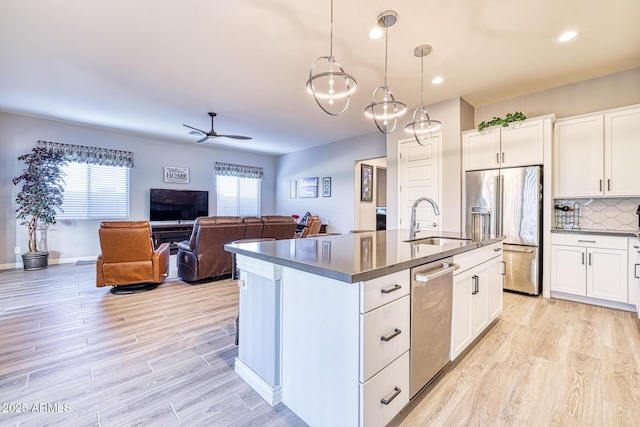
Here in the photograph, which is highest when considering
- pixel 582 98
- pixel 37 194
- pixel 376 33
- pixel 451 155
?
pixel 376 33

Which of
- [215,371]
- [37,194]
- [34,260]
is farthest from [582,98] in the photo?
[34,260]

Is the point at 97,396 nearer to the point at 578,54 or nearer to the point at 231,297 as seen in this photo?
the point at 231,297

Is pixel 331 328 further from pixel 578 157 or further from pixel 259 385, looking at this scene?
pixel 578 157

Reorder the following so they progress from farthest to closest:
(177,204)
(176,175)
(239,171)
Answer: (239,171), (176,175), (177,204)

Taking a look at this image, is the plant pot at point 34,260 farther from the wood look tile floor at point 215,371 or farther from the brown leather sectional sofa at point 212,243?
the brown leather sectional sofa at point 212,243

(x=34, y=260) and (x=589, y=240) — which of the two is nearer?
(x=589, y=240)

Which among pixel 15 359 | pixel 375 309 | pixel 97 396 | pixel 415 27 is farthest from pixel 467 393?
pixel 15 359

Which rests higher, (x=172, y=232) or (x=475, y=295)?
(x=172, y=232)

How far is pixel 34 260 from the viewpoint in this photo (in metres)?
4.95

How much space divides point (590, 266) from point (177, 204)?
7620mm

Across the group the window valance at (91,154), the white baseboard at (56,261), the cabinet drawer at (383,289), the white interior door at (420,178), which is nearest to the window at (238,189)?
the window valance at (91,154)

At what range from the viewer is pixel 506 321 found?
9.14 feet

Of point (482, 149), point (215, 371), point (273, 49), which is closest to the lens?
point (215, 371)

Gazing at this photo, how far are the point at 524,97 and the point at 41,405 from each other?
234 inches
